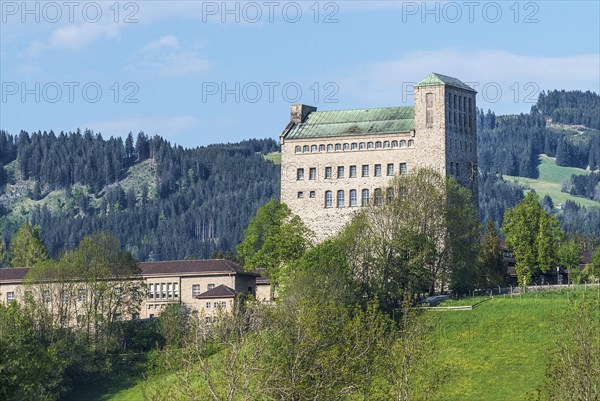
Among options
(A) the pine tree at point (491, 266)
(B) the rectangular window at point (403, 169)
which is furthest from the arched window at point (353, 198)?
(A) the pine tree at point (491, 266)

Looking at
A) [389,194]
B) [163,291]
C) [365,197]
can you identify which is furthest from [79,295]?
[389,194]

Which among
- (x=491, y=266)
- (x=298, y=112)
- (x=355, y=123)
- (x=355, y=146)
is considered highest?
(x=298, y=112)

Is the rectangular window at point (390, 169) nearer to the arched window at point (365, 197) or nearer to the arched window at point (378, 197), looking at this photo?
the arched window at point (378, 197)

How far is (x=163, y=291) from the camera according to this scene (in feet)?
416

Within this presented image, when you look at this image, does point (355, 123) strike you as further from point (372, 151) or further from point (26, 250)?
point (26, 250)

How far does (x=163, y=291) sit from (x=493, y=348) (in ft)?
127

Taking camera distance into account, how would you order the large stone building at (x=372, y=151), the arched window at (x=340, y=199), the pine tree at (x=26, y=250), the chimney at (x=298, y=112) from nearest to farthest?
the large stone building at (x=372, y=151) → the arched window at (x=340, y=199) → the chimney at (x=298, y=112) → the pine tree at (x=26, y=250)

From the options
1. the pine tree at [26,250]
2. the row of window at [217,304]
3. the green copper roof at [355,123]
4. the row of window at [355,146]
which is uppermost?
the green copper roof at [355,123]

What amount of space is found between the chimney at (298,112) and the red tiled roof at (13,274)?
93.0ft

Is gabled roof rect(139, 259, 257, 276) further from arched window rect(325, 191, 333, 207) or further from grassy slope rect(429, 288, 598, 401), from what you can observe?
grassy slope rect(429, 288, 598, 401)

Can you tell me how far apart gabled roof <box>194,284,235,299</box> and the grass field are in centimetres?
1240

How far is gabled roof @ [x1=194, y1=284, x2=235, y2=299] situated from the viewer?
119938 mm

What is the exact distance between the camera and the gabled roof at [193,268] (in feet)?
408

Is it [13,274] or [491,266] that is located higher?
[491,266]
